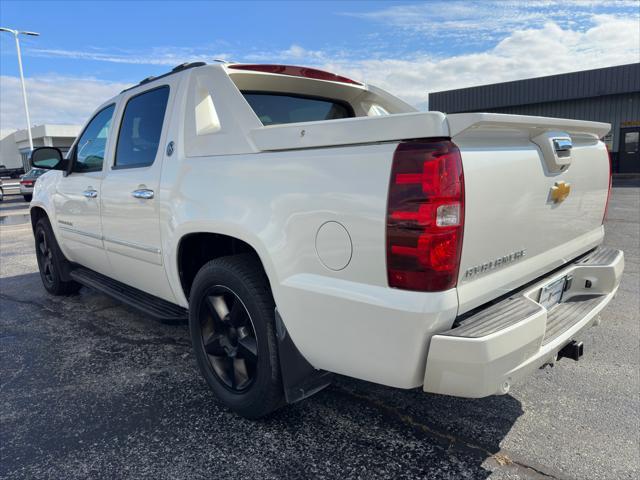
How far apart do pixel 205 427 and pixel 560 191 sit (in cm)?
223

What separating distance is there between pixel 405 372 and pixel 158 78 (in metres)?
2.64

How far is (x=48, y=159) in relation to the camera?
4391mm

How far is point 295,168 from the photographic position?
216cm

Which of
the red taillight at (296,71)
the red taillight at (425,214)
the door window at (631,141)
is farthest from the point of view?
the door window at (631,141)

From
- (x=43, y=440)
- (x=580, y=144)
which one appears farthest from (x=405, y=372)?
(x=43, y=440)

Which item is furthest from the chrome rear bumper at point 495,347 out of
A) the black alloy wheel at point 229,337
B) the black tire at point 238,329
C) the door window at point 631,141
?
the door window at point 631,141

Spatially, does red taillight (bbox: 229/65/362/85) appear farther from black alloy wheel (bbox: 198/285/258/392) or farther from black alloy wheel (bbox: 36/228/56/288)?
black alloy wheel (bbox: 36/228/56/288)

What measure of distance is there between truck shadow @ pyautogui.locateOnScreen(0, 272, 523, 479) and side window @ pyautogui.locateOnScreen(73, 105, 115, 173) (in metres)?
1.57

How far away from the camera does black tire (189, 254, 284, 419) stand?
243 cm

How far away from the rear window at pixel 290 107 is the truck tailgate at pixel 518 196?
1.69m

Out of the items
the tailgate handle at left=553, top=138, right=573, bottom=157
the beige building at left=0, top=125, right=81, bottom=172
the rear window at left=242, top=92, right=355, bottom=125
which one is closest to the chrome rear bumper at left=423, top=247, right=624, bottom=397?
the tailgate handle at left=553, top=138, right=573, bottom=157

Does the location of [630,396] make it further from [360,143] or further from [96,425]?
[96,425]

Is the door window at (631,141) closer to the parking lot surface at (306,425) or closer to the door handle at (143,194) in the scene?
the parking lot surface at (306,425)

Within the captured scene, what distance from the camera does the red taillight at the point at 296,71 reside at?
10.3 ft
